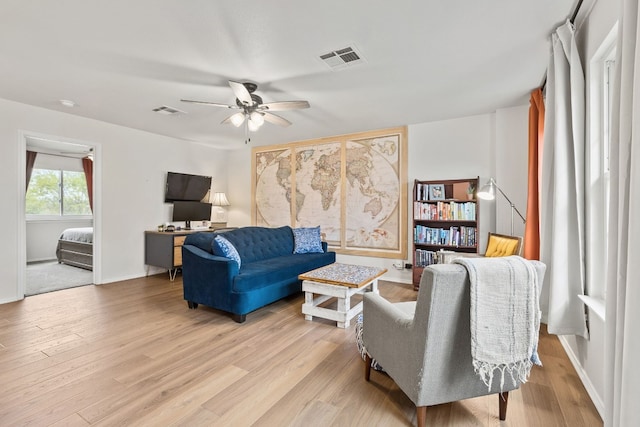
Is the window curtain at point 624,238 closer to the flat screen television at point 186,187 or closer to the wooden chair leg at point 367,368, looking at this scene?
the wooden chair leg at point 367,368

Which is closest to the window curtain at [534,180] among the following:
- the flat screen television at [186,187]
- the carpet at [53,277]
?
the flat screen television at [186,187]

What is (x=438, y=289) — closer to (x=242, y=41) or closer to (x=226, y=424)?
(x=226, y=424)

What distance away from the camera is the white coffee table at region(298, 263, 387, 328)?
2.97 metres

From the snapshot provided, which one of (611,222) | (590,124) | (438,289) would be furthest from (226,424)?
(590,124)

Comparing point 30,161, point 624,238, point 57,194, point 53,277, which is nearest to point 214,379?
point 624,238

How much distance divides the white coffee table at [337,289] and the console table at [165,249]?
2.71 metres

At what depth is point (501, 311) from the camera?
137 cm

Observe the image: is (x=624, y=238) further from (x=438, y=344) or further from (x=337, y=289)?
(x=337, y=289)

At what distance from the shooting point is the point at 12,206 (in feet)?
12.4

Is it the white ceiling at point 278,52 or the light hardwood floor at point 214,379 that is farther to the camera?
the white ceiling at point 278,52

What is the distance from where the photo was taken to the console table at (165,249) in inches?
190

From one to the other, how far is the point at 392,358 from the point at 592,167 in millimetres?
1836

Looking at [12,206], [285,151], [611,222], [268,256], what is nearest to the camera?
[611,222]

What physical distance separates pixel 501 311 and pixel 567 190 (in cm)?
138
